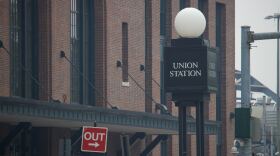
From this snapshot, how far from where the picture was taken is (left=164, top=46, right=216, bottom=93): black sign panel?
17.9m

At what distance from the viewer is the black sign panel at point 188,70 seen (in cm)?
1789

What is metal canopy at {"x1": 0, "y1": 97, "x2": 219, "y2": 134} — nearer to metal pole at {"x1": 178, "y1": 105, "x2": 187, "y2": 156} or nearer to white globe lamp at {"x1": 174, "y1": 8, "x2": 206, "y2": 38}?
metal pole at {"x1": 178, "y1": 105, "x2": 187, "y2": 156}

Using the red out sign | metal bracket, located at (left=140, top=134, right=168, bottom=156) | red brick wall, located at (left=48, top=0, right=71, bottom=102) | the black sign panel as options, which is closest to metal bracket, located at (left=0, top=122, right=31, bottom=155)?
red brick wall, located at (left=48, top=0, right=71, bottom=102)

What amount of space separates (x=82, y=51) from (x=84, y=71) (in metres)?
0.86

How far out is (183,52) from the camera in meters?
18.1

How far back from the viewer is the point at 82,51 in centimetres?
3984

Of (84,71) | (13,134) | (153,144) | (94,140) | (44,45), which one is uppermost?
(44,45)

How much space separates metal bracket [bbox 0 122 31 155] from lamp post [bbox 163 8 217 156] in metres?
12.5

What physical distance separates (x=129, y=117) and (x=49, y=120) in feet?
15.3

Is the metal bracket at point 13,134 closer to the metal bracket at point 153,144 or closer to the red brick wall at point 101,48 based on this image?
the metal bracket at point 153,144

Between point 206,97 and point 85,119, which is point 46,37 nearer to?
point 85,119

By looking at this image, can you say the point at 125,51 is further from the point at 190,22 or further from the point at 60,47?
the point at 190,22

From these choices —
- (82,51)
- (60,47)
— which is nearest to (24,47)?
(60,47)

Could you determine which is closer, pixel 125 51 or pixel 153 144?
pixel 153 144
